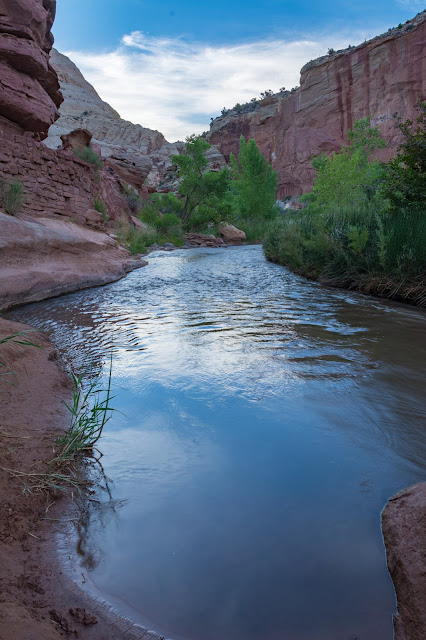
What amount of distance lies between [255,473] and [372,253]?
6247mm

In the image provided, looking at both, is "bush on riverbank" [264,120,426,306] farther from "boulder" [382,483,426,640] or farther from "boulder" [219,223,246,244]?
"boulder" [219,223,246,244]

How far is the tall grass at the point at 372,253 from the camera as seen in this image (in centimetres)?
643

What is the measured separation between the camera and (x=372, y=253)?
7.38m

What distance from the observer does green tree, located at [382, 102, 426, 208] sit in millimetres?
7000

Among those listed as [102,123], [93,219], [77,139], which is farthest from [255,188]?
[93,219]

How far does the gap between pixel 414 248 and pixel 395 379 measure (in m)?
3.74

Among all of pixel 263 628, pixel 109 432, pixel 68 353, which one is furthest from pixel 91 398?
pixel 263 628

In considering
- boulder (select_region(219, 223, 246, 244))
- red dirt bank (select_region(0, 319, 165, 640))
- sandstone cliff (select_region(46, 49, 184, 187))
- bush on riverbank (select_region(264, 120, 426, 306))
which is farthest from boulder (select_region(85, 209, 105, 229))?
sandstone cliff (select_region(46, 49, 184, 187))

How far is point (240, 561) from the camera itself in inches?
58.2

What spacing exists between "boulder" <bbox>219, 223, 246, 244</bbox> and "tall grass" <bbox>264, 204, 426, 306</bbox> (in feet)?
64.4

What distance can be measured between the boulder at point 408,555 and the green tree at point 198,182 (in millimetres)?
29886

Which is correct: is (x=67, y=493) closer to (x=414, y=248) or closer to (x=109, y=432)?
(x=109, y=432)

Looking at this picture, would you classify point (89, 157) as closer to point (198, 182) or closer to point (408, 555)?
point (408, 555)

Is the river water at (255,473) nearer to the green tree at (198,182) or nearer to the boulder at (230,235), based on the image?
the boulder at (230,235)
